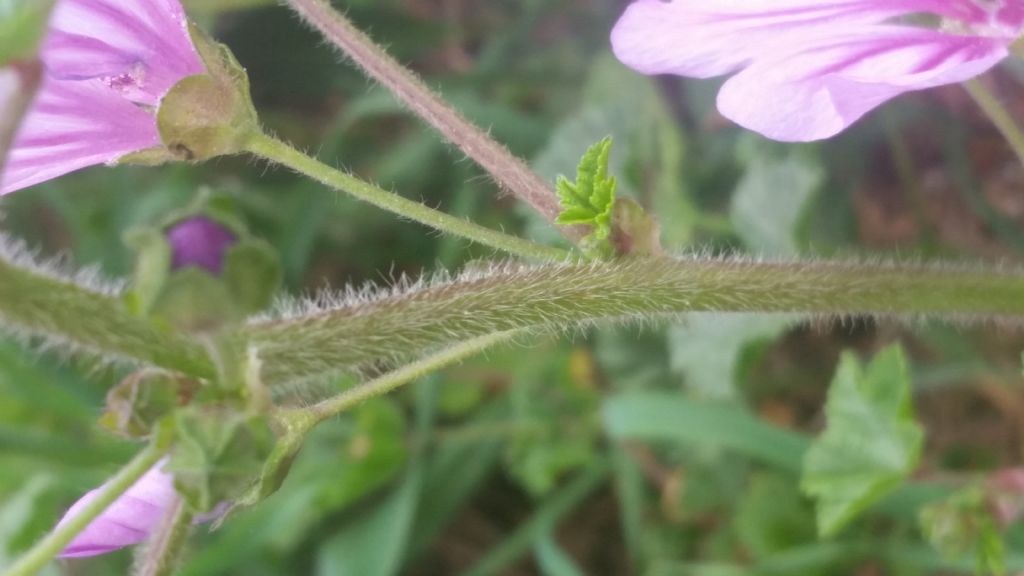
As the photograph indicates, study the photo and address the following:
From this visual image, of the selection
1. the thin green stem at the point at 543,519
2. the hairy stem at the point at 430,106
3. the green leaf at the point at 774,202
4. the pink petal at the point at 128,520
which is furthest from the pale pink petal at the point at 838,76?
the thin green stem at the point at 543,519

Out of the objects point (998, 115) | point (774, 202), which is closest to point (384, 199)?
point (998, 115)

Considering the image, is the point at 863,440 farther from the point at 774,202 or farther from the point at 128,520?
the point at 128,520

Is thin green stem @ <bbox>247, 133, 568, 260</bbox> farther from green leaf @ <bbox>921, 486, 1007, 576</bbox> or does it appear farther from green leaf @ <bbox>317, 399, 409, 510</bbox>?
green leaf @ <bbox>317, 399, 409, 510</bbox>

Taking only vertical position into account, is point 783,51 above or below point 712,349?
above

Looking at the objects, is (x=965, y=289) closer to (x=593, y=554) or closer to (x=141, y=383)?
(x=141, y=383)

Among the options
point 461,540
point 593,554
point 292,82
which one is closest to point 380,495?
point 461,540
